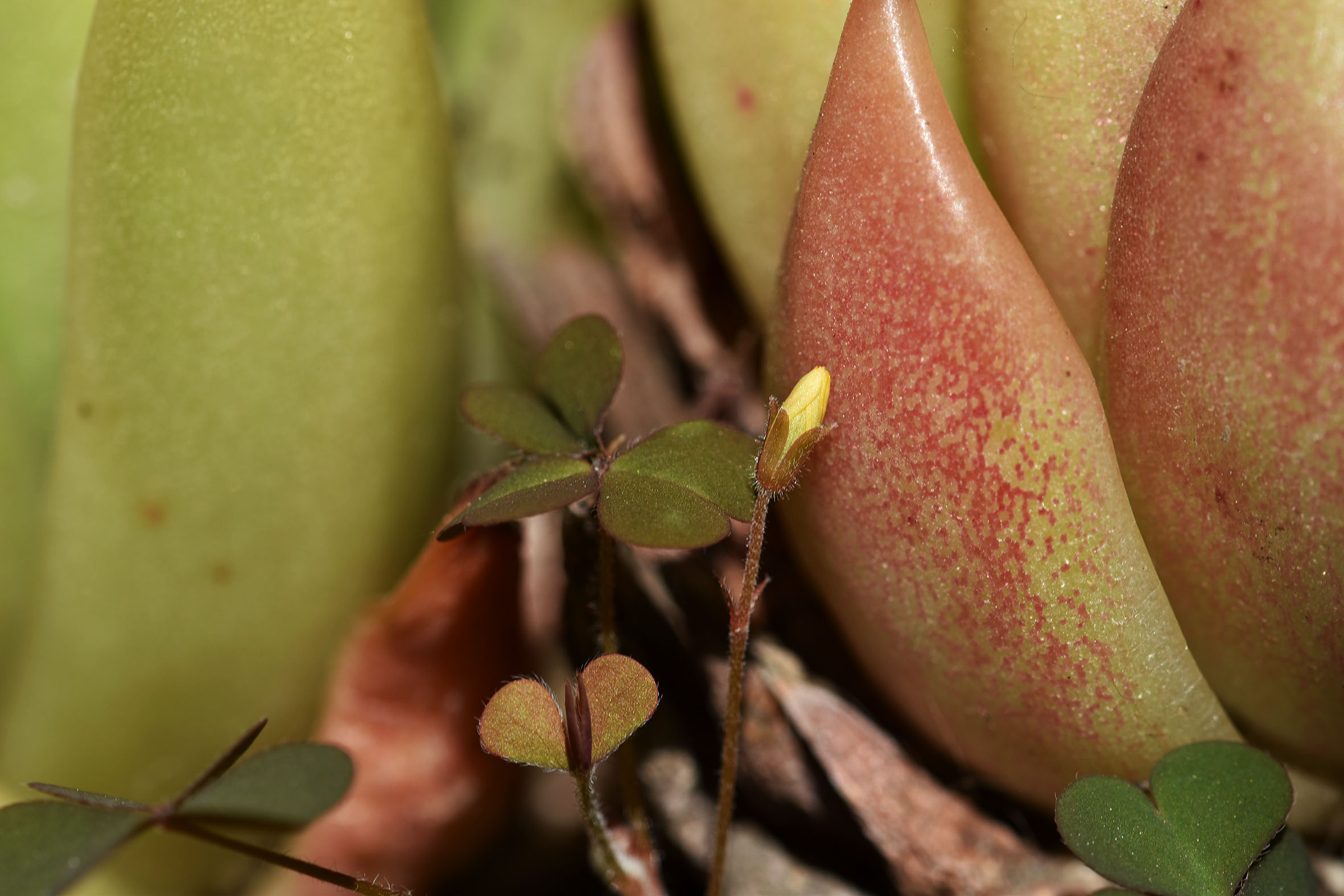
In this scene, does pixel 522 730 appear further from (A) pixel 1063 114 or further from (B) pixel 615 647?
(A) pixel 1063 114

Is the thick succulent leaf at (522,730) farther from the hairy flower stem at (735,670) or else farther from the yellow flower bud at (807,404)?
the yellow flower bud at (807,404)

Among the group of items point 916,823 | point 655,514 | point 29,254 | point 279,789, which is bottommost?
point 916,823

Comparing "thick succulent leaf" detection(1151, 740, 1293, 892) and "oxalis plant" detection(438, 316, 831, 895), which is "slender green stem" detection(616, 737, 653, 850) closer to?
"oxalis plant" detection(438, 316, 831, 895)

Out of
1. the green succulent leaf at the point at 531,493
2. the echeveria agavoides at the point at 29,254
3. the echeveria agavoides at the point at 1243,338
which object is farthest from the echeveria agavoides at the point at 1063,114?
the echeveria agavoides at the point at 29,254

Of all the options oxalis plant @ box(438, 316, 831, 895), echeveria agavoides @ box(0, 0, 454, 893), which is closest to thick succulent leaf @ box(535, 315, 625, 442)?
oxalis plant @ box(438, 316, 831, 895)

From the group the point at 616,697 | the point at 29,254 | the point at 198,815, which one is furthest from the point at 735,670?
the point at 29,254

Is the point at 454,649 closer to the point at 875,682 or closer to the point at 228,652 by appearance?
the point at 228,652

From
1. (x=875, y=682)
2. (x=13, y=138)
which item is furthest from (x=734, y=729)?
(x=13, y=138)
